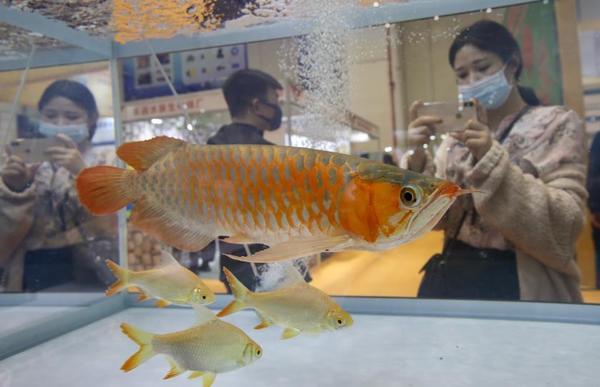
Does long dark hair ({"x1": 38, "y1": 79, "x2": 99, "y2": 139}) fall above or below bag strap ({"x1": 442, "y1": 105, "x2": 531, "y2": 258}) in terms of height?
above

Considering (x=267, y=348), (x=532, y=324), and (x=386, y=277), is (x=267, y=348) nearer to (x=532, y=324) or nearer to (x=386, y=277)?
(x=386, y=277)

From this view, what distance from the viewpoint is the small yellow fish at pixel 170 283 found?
1469 mm

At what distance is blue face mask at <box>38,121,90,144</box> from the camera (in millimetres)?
3064

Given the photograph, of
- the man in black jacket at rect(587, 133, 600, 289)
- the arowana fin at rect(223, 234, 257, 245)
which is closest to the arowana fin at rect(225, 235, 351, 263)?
the arowana fin at rect(223, 234, 257, 245)

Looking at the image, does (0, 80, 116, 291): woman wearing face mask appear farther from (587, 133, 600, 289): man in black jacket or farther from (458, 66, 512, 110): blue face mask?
(587, 133, 600, 289): man in black jacket

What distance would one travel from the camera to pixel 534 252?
2594 mm

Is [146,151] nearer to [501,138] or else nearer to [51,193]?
[501,138]

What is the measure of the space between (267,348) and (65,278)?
6.37 ft

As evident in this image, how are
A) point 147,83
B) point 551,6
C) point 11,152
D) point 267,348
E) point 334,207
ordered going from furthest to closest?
point 147,83
point 551,6
point 11,152
point 267,348
point 334,207

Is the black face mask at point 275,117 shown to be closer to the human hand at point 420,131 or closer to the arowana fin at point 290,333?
the human hand at point 420,131

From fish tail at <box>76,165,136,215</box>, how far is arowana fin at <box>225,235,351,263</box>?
0.35 meters

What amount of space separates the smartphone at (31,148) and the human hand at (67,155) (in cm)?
4

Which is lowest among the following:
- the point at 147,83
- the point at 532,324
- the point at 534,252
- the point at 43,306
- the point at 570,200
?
the point at 532,324

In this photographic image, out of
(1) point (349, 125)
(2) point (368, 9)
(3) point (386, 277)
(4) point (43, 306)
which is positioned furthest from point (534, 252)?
(4) point (43, 306)
